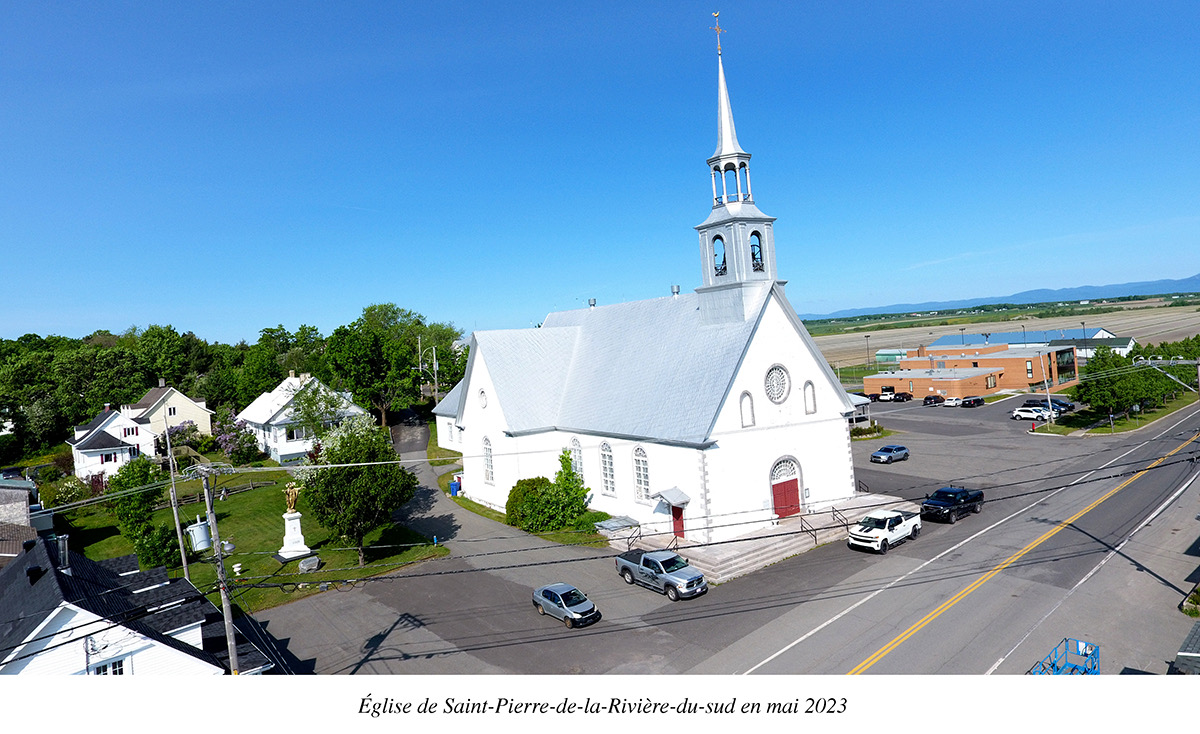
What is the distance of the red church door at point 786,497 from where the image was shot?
29.4m

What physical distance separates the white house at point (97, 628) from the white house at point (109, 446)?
118 feet

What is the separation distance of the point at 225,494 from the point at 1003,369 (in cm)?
7821

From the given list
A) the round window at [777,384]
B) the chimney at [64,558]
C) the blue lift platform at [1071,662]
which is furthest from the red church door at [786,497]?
the chimney at [64,558]

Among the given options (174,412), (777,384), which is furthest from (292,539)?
(174,412)

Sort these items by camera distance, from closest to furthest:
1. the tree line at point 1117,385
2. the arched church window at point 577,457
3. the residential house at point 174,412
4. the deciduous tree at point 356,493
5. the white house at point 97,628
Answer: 1. the white house at point 97,628
2. the deciduous tree at point 356,493
3. the arched church window at point 577,457
4. the tree line at point 1117,385
5. the residential house at point 174,412

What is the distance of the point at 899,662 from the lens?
17344 millimetres

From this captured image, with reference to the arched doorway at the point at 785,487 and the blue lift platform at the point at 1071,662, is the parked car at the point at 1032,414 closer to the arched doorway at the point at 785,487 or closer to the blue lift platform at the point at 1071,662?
the arched doorway at the point at 785,487

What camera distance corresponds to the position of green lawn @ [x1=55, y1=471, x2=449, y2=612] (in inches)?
1038

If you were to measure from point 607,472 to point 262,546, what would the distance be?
17.4 m

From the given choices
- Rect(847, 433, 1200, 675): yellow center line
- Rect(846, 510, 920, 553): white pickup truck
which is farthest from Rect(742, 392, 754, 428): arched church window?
Rect(847, 433, 1200, 675): yellow center line

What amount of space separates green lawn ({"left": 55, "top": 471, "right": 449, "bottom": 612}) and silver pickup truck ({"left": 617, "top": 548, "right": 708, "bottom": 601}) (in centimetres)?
944

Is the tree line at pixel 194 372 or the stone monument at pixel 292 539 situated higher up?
the tree line at pixel 194 372
